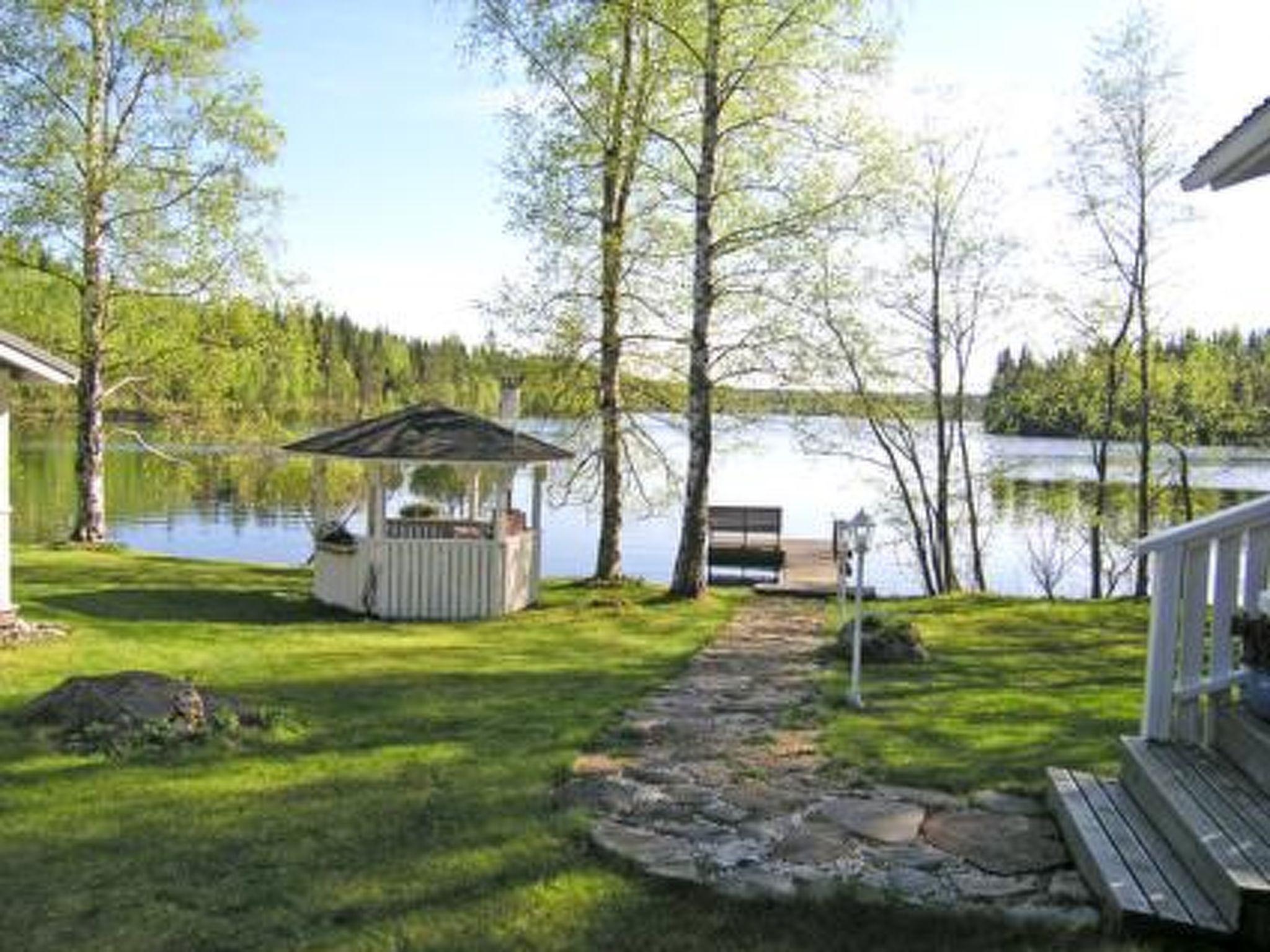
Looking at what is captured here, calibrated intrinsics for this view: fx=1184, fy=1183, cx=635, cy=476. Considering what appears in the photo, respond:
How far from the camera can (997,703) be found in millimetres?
8836

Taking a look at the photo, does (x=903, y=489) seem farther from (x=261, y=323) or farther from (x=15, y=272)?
(x=15, y=272)

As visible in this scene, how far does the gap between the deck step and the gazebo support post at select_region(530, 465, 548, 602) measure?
965 centimetres

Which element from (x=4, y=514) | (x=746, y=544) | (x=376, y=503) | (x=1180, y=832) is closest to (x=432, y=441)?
(x=376, y=503)

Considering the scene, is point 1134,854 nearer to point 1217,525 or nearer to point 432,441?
point 1217,525

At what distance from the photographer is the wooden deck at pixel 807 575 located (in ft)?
52.5

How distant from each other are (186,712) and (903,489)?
1704 centimetres

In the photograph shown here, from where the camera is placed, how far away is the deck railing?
5.72 meters

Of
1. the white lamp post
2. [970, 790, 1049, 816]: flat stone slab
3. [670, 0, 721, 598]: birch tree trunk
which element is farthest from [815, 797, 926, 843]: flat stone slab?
[670, 0, 721, 598]: birch tree trunk

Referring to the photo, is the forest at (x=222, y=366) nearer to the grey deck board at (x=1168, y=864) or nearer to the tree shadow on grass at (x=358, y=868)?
the tree shadow on grass at (x=358, y=868)

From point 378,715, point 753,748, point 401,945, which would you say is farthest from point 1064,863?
point 378,715

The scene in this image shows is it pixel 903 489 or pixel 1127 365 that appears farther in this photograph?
pixel 903 489

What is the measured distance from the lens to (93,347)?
60.5 ft

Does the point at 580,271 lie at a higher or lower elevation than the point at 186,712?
higher

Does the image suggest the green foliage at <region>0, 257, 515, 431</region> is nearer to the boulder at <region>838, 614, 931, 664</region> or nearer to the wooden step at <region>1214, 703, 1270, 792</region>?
the boulder at <region>838, 614, 931, 664</region>
